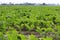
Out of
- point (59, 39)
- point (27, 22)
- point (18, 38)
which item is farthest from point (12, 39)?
point (27, 22)

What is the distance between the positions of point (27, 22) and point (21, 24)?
1.37 ft

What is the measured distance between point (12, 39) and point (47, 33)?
8.36 ft

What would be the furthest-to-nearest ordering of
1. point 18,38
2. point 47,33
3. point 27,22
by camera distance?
point 27,22
point 47,33
point 18,38

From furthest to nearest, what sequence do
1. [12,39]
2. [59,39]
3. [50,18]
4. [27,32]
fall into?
[50,18] → [27,32] → [59,39] → [12,39]

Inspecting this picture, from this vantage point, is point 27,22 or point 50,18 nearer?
point 27,22

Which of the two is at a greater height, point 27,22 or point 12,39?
point 12,39

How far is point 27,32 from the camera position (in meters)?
9.83

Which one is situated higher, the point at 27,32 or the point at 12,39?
the point at 12,39

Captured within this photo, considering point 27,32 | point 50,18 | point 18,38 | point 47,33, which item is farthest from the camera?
point 50,18

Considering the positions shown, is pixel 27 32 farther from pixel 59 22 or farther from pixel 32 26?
pixel 59 22

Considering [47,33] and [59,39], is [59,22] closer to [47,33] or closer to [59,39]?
[47,33]

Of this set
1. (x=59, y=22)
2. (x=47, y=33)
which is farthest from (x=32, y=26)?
(x=47, y=33)

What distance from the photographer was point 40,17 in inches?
494

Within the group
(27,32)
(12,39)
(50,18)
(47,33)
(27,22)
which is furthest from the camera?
(50,18)
